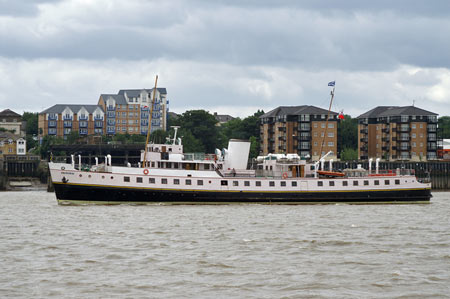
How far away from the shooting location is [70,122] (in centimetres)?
17850

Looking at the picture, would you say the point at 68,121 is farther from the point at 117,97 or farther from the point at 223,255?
the point at 223,255

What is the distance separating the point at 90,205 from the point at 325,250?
3234 centimetres

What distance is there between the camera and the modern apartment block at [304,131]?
14275 centimetres

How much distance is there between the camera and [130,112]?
186 m

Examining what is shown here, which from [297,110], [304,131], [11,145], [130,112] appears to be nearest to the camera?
[304,131]

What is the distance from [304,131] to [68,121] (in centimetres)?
6267

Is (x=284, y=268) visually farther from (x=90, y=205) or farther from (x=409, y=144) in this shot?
(x=409, y=144)

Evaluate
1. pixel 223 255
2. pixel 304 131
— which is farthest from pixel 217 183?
pixel 304 131

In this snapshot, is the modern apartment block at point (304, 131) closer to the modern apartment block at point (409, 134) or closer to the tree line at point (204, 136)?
the tree line at point (204, 136)

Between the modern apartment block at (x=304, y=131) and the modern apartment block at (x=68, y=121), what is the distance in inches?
2000

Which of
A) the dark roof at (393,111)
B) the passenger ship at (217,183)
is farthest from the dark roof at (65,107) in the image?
the passenger ship at (217,183)

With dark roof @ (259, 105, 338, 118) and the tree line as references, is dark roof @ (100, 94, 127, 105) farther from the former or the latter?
dark roof @ (259, 105, 338, 118)

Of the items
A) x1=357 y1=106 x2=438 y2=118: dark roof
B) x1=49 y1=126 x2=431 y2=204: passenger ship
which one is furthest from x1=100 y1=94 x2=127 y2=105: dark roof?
x1=49 y1=126 x2=431 y2=204: passenger ship

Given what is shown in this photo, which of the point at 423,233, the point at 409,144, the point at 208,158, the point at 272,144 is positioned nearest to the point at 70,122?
the point at 272,144
